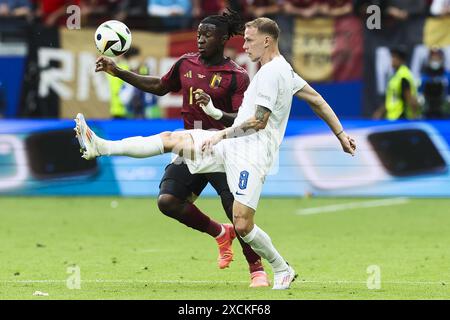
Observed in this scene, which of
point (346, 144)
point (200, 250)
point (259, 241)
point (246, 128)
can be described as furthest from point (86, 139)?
point (200, 250)

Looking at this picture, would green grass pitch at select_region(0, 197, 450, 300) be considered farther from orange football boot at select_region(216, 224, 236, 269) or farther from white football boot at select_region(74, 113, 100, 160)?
white football boot at select_region(74, 113, 100, 160)

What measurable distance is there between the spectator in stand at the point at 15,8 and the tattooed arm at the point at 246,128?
516 inches

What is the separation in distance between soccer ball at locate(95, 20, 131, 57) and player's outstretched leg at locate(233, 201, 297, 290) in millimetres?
1927

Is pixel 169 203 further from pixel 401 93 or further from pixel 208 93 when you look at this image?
pixel 401 93

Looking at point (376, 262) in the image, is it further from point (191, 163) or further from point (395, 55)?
point (395, 55)

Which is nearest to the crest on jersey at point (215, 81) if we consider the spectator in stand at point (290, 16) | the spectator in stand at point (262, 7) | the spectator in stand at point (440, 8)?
the spectator in stand at point (290, 16)

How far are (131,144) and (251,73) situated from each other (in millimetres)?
11539

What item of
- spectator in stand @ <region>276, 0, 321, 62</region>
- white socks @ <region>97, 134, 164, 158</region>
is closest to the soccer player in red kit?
white socks @ <region>97, 134, 164, 158</region>

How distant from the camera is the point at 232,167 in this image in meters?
10.6

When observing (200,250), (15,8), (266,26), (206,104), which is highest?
(266,26)

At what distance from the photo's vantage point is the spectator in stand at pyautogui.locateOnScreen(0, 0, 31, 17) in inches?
901

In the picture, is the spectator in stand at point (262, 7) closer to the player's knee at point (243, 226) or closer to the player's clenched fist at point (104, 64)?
the player's clenched fist at point (104, 64)

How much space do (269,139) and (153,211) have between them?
341 inches
